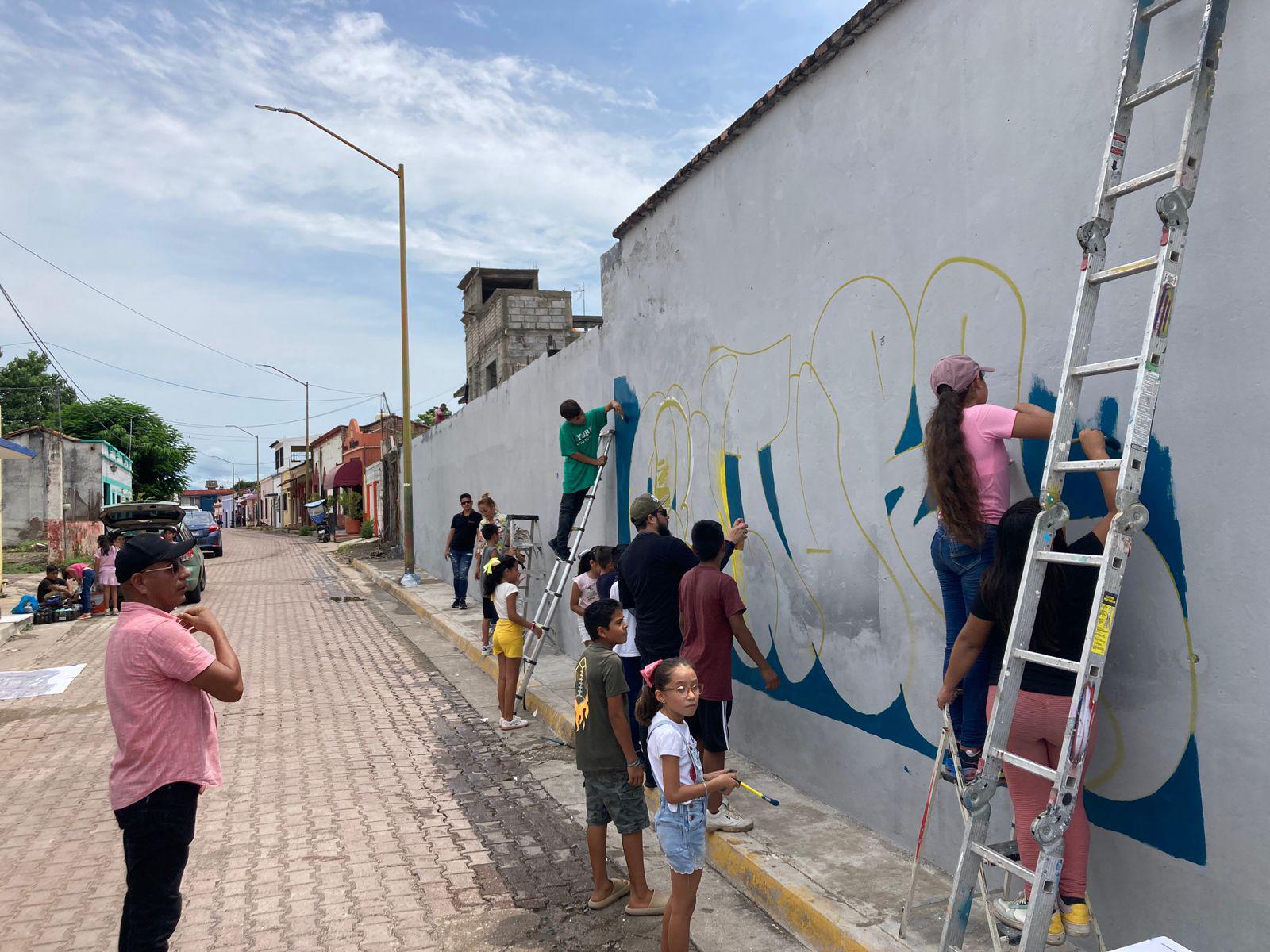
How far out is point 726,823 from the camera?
4.81 meters

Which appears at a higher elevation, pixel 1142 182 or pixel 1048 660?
pixel 1142 182

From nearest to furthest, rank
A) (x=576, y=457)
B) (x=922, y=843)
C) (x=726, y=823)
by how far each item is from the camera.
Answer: (x=922, y=843) < (x=726, y=823) < (x=576, y=457)

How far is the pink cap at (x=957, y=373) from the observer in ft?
11.8

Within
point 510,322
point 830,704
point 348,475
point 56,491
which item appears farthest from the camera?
point 348,475

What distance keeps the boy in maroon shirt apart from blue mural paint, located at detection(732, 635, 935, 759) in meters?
0.33

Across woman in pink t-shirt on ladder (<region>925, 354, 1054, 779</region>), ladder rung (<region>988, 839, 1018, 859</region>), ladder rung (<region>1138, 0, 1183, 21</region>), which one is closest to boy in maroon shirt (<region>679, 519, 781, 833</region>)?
woman in pink t-shirt on ladder (<region>925, 354, 1054, 779</region>)

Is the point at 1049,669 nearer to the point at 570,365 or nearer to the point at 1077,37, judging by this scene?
the point at 1077,37

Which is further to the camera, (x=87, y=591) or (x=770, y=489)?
(x=87, y=591)

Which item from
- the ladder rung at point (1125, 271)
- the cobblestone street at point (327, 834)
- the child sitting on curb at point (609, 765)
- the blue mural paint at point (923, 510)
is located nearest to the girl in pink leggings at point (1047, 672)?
the ladder rung at point (1125, 271)

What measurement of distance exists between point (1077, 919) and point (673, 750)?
1.44 meters

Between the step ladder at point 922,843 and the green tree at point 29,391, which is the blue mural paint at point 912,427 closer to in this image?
the step ladder at point 922,843

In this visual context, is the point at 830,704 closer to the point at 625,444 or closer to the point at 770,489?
the point at 770,489

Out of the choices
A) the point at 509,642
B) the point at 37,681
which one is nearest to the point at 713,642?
the point at 509,642

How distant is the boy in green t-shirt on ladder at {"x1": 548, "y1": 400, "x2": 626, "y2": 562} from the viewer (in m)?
8.48
